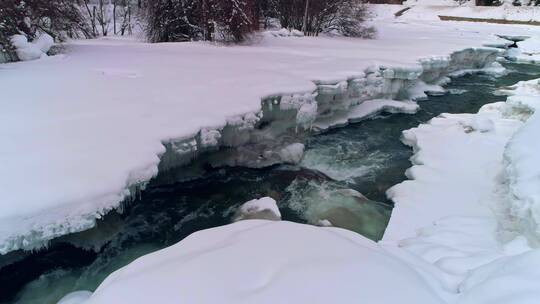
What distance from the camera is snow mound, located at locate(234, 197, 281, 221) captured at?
464cm

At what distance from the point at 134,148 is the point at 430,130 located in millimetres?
5692

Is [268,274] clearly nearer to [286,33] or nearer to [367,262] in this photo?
[367,262]

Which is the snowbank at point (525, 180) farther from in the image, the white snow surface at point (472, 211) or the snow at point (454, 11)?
the snow at point (454, 11)

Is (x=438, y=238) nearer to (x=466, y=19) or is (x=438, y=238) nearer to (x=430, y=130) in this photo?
(x=430, y=130)

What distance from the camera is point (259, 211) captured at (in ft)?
15.6

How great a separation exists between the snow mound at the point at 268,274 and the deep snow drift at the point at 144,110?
A: 1047mm

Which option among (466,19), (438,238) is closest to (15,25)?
(438,238)

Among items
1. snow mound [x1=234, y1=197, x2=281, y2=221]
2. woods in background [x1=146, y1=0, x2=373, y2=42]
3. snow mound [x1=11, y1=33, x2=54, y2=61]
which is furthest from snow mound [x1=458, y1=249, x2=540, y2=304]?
woods in background [x1=146, y1=0, x2=373, y2=42]

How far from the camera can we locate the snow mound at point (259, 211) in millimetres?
4645

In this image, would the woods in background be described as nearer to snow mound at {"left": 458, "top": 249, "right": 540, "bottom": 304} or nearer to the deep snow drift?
the deep snow drift

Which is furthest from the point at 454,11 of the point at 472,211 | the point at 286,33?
the point at 472,211

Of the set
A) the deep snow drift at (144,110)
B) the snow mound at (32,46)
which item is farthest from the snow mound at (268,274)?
the snow mound at (32,46)

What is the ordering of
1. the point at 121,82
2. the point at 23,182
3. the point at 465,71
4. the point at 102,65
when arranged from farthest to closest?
the point at 465,71
the point at 102,65
the point at 121,82
the point at 23,182

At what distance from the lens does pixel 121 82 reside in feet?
20.4
